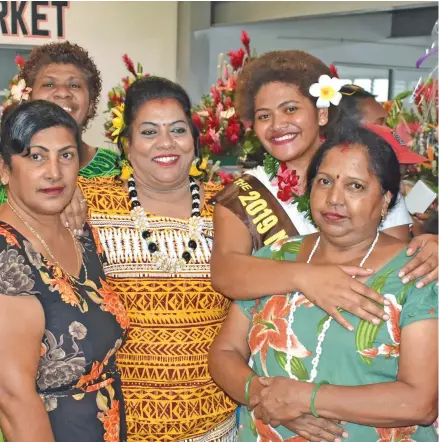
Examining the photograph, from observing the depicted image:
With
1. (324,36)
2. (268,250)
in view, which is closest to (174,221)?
(268,250)

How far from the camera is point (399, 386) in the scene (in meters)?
1.92

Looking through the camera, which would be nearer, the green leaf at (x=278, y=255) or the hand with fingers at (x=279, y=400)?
the hand with fingers at (x=279, y=400)

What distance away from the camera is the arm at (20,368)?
6.44ft

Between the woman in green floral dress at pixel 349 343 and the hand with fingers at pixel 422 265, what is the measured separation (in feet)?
0.08

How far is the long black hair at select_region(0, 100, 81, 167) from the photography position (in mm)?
2182

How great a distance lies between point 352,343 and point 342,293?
128mm

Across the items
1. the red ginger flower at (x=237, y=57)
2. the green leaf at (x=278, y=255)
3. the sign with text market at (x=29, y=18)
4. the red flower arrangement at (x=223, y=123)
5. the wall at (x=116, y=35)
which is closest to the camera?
the green leaf at (x=278, y=255)

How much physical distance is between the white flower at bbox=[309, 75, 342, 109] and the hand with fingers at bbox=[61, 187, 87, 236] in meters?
0.83

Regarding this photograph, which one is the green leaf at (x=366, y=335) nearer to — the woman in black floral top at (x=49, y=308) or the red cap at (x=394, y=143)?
the red cap at (x=394, y=143)

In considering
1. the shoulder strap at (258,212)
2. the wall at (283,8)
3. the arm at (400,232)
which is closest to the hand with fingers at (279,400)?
the shoulder strap at (258,212)

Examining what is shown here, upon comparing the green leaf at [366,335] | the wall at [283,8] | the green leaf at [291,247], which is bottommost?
the green leaf at [366,335]

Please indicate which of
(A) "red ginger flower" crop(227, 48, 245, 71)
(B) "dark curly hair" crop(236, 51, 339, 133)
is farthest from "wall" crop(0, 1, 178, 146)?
(B) "dark curly hair" crop(236, 51, 339, 133)

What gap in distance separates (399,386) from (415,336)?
13 centimetres

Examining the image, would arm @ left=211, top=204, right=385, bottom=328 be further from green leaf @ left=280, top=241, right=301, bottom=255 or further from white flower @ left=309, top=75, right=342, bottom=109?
white flower @ left=309, top=75, right=342, bottom=109
